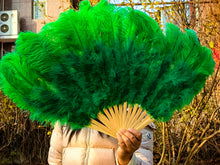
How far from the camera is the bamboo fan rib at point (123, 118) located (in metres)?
1.60

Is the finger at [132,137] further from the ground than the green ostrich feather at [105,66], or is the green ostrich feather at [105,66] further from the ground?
the green ostrich feather at [105,66]

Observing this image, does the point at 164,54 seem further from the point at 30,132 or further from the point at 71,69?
the point at 30,132

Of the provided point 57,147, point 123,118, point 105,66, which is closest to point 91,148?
point 57,147

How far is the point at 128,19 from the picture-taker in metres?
1.67

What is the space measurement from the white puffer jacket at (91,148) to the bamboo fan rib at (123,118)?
17cm

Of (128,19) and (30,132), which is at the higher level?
(128,19)

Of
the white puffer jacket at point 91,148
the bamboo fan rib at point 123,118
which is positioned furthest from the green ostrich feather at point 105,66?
the white puffer jacket at point 91,148

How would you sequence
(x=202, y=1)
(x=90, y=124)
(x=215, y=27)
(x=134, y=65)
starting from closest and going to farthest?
(x=134, y=65) → (x=90, y=124) → (x=215, y=27) → (x=202, y=1)

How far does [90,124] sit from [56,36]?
0.59 m

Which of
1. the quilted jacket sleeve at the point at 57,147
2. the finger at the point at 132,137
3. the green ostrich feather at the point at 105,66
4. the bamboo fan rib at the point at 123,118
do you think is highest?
the green ostrich feather at the point at 105,66

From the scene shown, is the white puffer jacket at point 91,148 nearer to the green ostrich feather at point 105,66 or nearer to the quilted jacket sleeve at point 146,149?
the quilted jacket sleeve at point 146,149

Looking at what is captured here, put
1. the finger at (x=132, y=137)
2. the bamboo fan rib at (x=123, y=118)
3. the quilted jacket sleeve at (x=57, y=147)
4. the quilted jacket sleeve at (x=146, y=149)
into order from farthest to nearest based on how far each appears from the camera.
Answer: the quilted jacket sleeve at (x=57, y=147)
the quilted jacket sleeve at (x=146, y=149)
the bamboo fan rib at (x=123, y=118)
the finger at (x=132, y=137)

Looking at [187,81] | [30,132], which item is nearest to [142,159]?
[187,81]

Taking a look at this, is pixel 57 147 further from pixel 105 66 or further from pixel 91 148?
pixel 105 66
